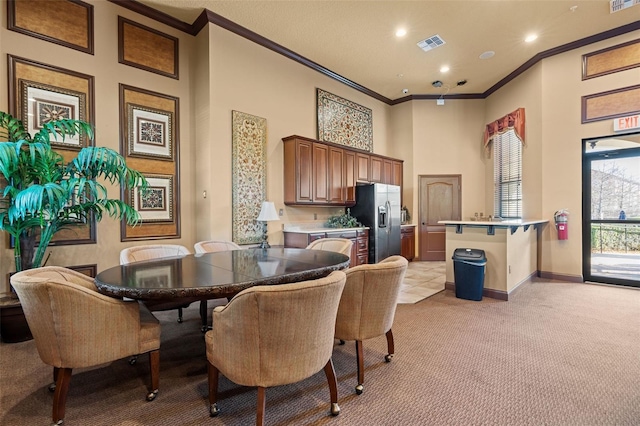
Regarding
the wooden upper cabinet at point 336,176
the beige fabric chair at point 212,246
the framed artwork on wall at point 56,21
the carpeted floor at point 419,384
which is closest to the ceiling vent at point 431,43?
the wooden upper cabinet at point 336,176

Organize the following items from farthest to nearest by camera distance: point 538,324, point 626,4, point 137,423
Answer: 1. point 626,4
2. point 538,324
3. point 137,423

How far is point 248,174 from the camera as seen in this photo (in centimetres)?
455

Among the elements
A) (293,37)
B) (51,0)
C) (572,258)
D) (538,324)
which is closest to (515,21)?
(293,37)

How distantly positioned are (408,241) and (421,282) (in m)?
2.06

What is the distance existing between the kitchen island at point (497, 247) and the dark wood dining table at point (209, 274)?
96.9 inches

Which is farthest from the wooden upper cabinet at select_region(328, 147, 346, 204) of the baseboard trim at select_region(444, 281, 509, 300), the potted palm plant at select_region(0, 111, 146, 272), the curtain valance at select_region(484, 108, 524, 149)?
the curtain valance at select_region(484, 108, 524, 149)

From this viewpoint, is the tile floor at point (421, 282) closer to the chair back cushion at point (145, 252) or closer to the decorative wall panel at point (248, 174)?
Answer: the decorative wall panel at point (248, 174)

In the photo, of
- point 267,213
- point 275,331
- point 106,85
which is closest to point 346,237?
point 267,213

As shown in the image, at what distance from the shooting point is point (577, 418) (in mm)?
1716

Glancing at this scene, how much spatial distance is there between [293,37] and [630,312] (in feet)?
18.8

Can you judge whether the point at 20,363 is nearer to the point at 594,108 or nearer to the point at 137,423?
the point at 137,423

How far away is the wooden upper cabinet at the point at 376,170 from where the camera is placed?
641 cm

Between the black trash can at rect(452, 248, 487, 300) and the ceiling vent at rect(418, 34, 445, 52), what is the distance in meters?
3.37

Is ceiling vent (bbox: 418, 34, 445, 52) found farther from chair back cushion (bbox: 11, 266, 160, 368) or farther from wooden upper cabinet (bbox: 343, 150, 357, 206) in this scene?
chair back cushion (bbox: 11, 266, 160, 368)
